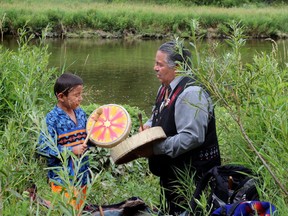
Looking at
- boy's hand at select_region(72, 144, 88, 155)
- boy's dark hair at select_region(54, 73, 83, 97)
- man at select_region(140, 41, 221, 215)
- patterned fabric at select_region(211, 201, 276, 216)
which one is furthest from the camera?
boy's dark hair at select_region(54, 73, 83, 97)

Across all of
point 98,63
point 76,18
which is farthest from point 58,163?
point 76,18

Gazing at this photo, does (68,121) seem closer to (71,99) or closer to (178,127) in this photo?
(71,99)

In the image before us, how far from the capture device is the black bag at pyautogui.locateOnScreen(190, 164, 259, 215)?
3355 millimetres

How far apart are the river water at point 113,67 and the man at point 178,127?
5333 mm

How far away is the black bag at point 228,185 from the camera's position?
3.36 metres

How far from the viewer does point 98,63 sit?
1952cm

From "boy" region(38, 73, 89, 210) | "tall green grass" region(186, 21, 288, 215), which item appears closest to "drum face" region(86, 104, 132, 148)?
"boy" region(38, 73, 89, 210)

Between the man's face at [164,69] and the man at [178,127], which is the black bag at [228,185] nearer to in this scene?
the man at [178,127]

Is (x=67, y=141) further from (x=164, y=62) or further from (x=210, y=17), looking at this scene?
(x=210, y=17)

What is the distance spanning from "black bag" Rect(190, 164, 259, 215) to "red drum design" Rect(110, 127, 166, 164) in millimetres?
394

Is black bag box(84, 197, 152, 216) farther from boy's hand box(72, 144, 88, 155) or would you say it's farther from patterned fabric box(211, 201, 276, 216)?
patterned fabric box(211, 201, 276, 216)

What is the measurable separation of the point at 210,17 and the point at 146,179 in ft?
93.4

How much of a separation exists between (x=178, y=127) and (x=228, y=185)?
490 mm

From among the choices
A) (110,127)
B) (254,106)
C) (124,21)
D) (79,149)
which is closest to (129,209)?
(79,149)
